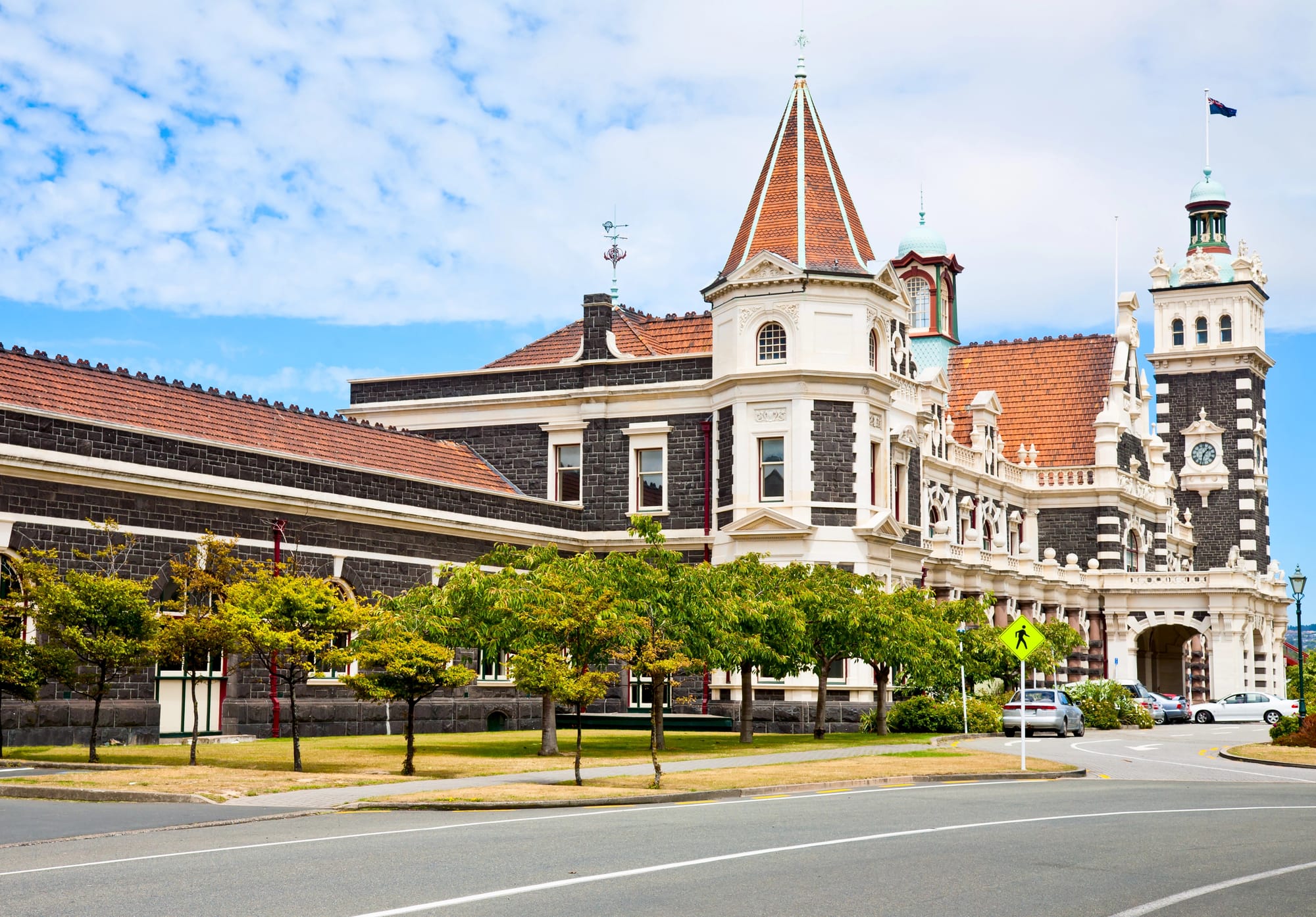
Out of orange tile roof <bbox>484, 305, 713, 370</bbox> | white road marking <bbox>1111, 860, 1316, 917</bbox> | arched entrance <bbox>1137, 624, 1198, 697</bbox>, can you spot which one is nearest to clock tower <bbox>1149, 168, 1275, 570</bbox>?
arched entrance <bbox>1137, 624, 1198, 697</bbox>

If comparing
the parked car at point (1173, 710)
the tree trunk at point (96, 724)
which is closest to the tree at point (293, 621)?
the tree trunk at point (96, 724)

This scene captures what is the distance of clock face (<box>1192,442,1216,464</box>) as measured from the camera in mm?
86688

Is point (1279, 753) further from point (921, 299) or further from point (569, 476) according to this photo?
point (921, 299)

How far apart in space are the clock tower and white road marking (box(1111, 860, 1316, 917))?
7492 cm

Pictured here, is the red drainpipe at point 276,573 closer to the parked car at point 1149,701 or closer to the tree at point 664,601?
the tree at point 664,601

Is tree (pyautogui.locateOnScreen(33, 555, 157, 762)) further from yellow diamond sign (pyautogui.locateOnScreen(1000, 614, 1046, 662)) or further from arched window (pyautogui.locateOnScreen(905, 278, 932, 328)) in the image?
arched window (pyautogui.locateOnScreen(905, 278, 932, 328))

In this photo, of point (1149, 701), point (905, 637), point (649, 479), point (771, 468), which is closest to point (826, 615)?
point (905, 637)

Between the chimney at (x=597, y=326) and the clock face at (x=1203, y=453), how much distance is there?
47.7m

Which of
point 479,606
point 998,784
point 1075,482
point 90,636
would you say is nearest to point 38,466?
point 90,636

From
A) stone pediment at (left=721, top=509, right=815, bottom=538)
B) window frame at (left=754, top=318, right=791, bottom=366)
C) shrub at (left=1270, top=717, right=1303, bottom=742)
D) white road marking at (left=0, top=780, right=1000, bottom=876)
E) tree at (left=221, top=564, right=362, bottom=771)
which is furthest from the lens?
window frame at (left=754, top=318, right=791, bottom=366)

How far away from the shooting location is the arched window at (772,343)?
154 feet

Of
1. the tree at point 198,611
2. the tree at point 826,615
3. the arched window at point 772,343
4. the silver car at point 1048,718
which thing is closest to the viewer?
the tree at point 198,611

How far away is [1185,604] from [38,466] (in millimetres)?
54242

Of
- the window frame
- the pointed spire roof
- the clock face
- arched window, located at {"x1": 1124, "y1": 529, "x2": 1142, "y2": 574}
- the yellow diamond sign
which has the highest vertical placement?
the pointed spire roof
